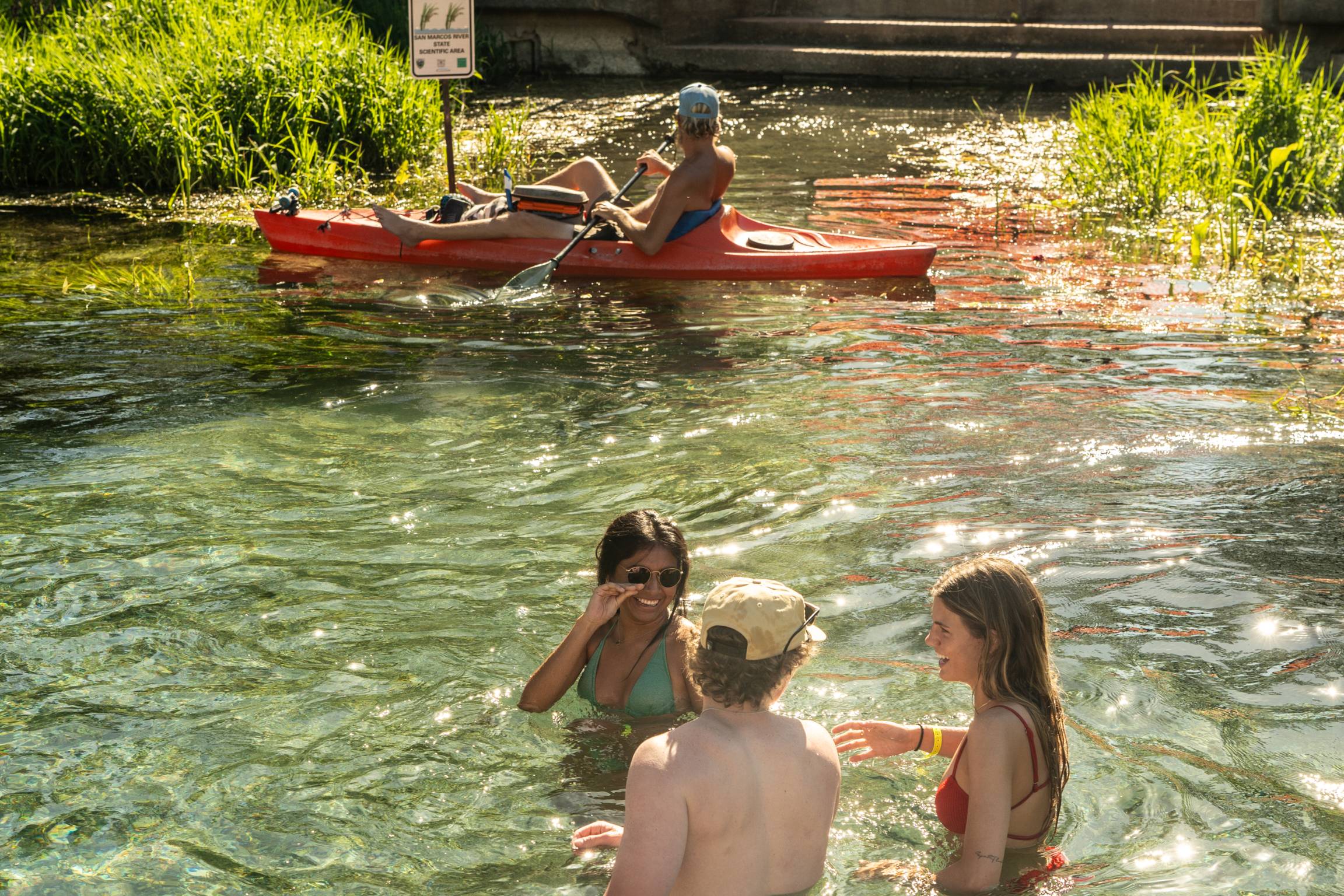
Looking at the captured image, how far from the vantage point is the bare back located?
244 cm

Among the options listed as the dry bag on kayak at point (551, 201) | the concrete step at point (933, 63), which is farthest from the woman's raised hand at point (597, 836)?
the concrete step at point (933, 63)

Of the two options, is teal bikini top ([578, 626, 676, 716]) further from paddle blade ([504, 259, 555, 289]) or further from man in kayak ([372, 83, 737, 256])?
paddle blade ([504, 259, 555, 289])

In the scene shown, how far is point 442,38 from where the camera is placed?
9.10 m

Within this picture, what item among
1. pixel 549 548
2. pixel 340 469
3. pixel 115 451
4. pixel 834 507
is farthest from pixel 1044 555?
pixel 115 451

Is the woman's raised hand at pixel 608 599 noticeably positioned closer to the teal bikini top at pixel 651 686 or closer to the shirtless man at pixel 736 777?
the teal bikini top at pixel 651 686

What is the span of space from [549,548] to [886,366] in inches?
102

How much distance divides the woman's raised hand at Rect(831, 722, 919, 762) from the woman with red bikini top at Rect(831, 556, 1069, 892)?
0.65 feet

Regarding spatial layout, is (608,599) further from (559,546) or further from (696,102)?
(696,102)

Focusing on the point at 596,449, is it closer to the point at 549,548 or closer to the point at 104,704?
the point at 549,548

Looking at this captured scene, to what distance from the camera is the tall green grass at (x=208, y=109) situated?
1073 cm

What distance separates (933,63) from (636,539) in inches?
515

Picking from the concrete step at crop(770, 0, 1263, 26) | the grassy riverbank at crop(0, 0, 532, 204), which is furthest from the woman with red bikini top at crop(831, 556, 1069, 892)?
the concrete step at crop(770, 0, 1263, 26)

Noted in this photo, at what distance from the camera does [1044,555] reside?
15.4 feet

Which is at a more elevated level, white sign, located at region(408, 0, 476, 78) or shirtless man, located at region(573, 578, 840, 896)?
white sign, located at region(408, 0, 476, 78)
